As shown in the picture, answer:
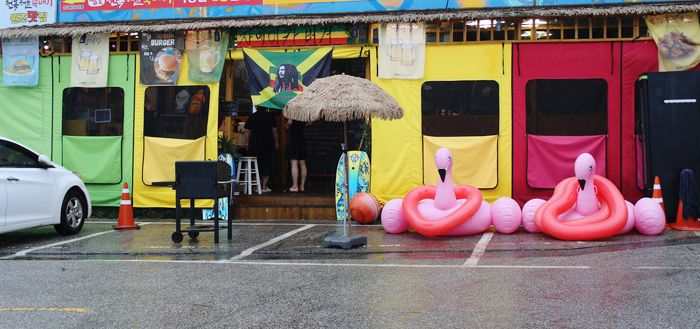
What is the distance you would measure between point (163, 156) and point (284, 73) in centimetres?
288

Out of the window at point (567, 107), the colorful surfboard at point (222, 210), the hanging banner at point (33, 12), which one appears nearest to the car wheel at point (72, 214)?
the colorful surfboard at point (222, 210)

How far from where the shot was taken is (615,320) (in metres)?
5.90

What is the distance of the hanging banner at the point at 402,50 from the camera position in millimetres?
13102

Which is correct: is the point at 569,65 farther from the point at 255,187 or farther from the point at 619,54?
the point at 255,187

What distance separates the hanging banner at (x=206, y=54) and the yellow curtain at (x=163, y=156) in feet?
4.28

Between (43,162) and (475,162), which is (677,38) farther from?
(43,162)

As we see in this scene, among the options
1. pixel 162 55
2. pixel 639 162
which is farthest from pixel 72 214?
pixel 639 162

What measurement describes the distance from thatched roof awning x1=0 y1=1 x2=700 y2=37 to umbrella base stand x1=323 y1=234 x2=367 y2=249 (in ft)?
15.1

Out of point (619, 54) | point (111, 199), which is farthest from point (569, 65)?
point (111, 199)

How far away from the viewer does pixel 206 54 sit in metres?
13.8

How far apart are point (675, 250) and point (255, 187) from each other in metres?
8.16

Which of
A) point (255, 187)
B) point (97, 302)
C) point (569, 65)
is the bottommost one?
point (97, 302)

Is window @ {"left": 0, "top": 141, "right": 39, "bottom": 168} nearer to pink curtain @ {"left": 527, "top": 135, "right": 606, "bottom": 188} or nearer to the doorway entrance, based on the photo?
the doorway entrance

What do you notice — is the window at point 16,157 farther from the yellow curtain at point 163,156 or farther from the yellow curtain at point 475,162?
the yellow curtain at point 475,162
